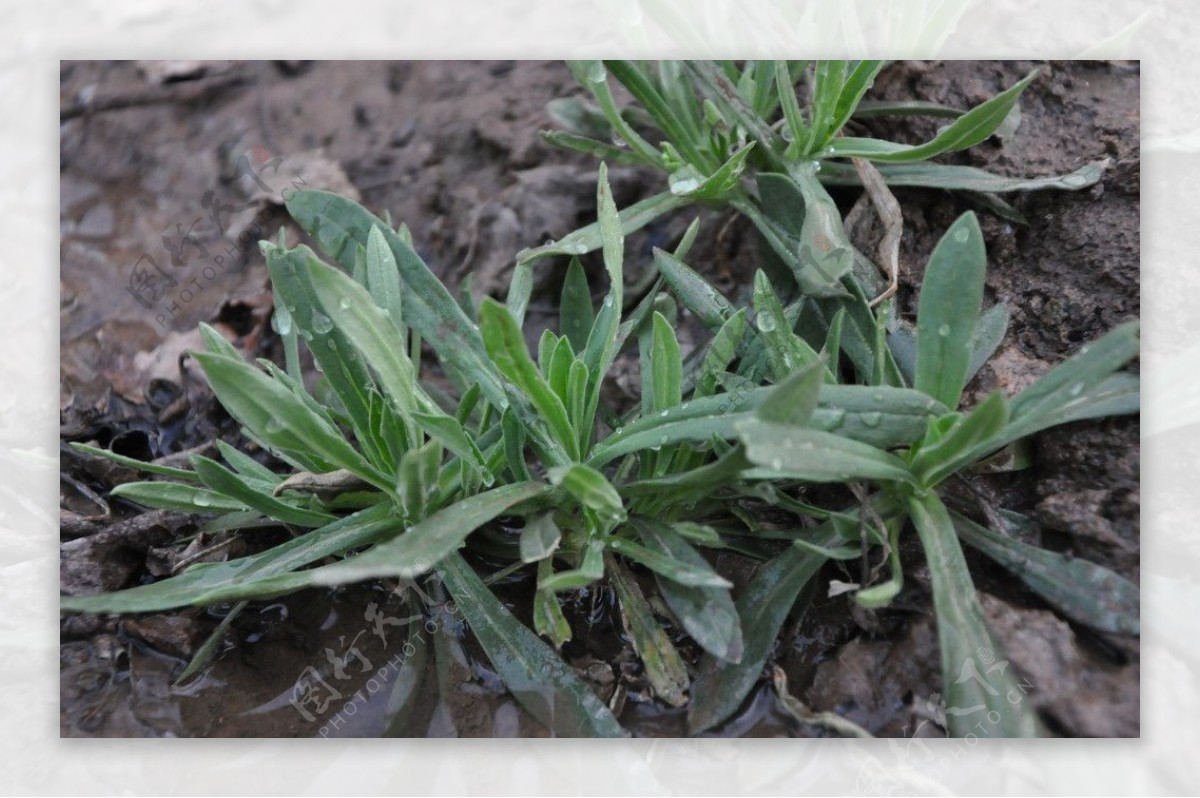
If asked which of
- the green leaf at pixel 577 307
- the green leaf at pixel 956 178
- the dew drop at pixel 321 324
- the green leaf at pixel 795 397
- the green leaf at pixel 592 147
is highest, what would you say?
the green leaf at pixel 592 147

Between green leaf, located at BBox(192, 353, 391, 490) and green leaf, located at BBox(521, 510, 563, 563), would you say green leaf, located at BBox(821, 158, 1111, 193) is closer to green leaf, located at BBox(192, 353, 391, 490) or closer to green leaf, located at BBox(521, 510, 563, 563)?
green leaf, located at BBox(521, 510, 563, 563)

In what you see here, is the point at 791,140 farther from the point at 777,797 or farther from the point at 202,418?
the point at 202,418

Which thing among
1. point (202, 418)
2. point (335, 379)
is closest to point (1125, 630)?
point (335, 379)

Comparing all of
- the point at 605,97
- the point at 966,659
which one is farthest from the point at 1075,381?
the point at 605,97

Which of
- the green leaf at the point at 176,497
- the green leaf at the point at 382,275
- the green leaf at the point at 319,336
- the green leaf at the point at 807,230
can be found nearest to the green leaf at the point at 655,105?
the green leaf at the point at 807,230

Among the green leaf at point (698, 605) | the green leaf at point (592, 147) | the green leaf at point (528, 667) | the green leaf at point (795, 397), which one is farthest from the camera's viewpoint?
the green leaf at point (592, 147)

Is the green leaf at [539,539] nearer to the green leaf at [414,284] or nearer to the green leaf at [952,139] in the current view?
the green leaf at [414,284]

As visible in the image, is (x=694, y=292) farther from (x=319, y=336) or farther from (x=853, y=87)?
(x=319, y=336)
